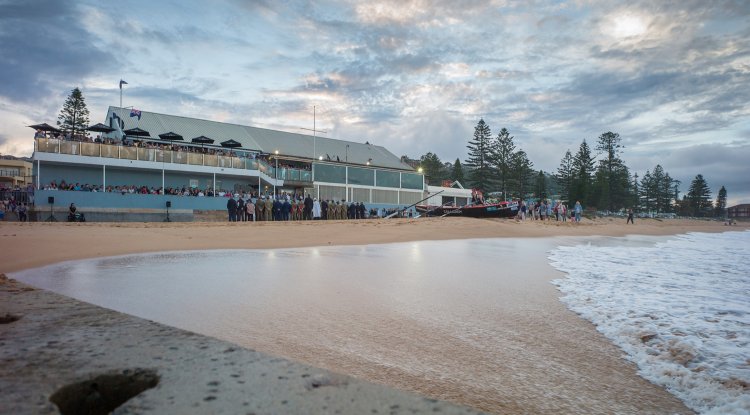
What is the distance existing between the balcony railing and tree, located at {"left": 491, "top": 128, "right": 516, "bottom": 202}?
167ft

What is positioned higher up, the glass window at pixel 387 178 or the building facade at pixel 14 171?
the building facade at pixel 14 171

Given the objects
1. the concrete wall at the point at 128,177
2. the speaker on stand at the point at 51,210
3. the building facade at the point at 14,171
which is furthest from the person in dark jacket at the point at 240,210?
the building facade at the point at 14,171

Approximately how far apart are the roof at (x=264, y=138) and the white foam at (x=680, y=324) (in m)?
37.0

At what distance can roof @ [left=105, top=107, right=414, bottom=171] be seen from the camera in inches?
1480

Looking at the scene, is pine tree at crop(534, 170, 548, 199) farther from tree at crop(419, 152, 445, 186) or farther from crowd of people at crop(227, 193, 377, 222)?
crowd of people at crop(227, 193, 377, 222)

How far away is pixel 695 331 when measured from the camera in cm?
414

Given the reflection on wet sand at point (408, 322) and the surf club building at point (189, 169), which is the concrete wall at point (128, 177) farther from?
the reflection on wet sand at point (408, 322)

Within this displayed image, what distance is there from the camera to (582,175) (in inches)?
3233

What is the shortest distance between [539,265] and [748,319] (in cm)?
441

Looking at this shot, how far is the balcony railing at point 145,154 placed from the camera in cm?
2717

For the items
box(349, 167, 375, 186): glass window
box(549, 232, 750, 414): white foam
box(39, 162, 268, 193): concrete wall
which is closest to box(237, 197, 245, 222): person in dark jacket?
box(39, 162, 268, 193): concrete wall

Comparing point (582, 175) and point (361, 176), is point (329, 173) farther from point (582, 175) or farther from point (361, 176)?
point (582, 175)

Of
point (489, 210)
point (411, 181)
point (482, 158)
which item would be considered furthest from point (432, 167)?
point (489, 210)

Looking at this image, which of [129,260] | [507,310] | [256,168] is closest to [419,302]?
[507,310]
